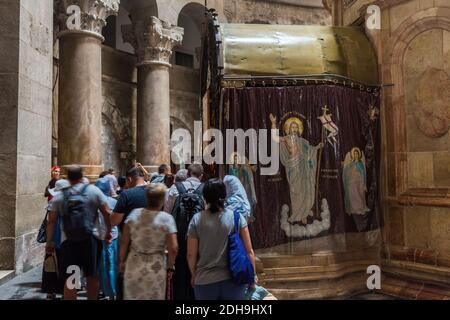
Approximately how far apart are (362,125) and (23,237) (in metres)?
5.13

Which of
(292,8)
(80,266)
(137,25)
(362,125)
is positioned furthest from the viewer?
(292,8)

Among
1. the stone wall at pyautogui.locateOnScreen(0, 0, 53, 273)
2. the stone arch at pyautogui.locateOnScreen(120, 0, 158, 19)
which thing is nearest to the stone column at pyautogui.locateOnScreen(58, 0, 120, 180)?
the stone wall at pyautogui.locateOnScreen(0, 0, 53, 273)

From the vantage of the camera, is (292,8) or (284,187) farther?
(292,8)

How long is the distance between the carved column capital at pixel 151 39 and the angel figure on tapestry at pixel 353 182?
7.73 meters

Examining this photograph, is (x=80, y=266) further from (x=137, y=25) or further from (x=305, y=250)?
(x=137, y=25)

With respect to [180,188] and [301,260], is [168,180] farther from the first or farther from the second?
[301,260]

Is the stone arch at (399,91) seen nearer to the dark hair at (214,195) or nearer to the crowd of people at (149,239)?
the crowd of people at (149,239)

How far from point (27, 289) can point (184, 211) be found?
2628 millimetres

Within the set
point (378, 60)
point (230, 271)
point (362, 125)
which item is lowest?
point (230, 271)

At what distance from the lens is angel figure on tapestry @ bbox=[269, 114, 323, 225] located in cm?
633

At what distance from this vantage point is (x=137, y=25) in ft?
42.0

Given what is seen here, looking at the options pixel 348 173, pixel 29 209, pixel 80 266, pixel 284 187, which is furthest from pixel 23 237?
pixel 348 173

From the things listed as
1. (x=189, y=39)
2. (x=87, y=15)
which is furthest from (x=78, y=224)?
(x=189, y=39)

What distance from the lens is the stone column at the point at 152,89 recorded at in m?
12.6
